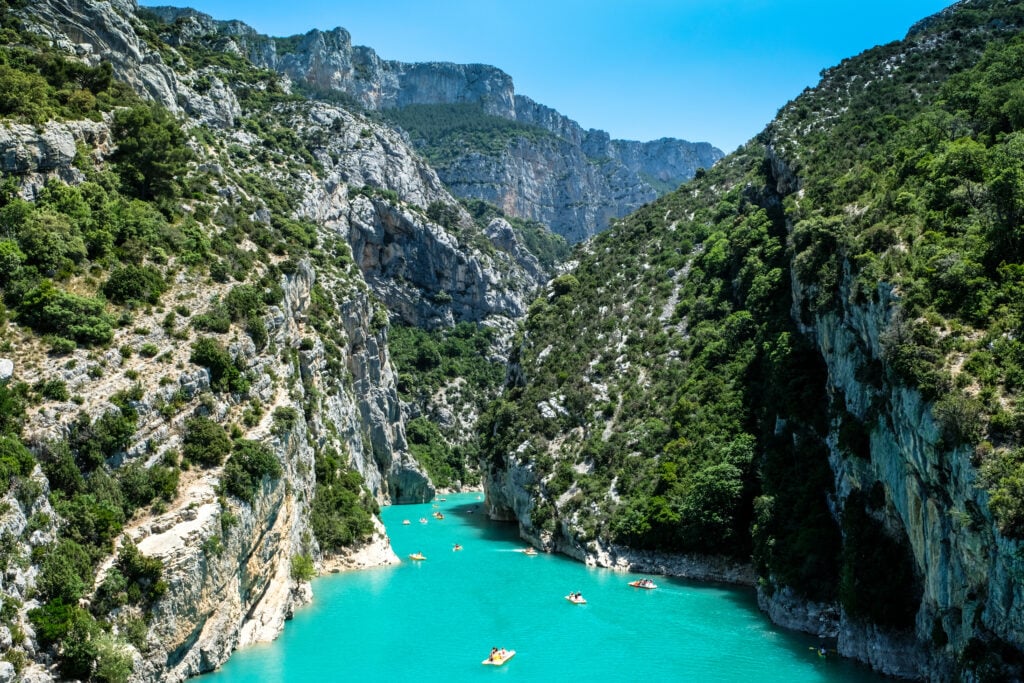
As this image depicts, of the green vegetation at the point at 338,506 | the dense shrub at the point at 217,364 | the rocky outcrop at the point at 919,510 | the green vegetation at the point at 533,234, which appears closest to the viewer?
the rocky outcrop at the point at 919,510

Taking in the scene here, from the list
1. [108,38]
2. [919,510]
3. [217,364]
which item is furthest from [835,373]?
[108,38]

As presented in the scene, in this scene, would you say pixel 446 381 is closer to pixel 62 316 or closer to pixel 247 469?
pixel 247 469

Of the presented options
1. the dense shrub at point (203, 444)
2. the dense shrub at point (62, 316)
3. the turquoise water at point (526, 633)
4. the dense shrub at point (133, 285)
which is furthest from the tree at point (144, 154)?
the turquoise water at point (526, 633)

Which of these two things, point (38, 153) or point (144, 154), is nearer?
point (38, 153)

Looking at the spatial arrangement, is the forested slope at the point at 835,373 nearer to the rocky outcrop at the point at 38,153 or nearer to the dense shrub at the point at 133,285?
the dense shrub at the point at 133,285

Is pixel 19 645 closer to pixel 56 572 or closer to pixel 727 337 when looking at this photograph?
pixel 56 572
